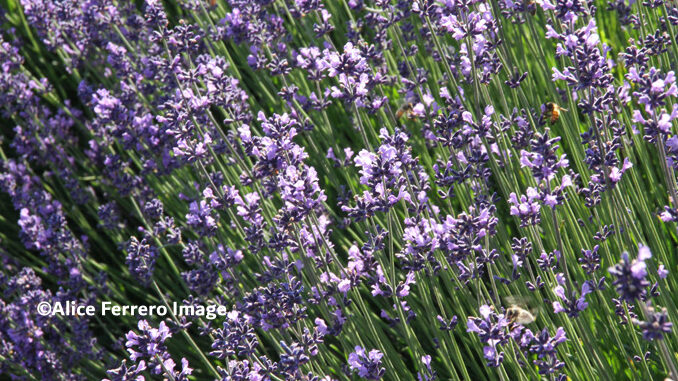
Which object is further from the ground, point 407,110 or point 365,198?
point 407,110

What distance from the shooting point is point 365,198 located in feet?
8.43

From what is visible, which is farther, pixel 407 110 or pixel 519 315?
pixel 407 110

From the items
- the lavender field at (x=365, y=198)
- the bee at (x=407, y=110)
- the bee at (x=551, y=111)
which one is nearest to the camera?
the lavender field at (x=365, y=198)

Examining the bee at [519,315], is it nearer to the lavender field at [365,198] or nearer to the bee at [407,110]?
the lavender field at [365,198]

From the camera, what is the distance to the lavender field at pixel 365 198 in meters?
2.44

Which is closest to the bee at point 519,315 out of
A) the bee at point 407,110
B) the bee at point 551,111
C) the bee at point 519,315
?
the bee at point 519,315

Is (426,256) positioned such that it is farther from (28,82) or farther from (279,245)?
(28,82)

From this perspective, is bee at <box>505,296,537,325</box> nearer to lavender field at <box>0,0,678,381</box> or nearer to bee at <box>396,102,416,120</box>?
lavender field at <box>0,0,678,381</box>

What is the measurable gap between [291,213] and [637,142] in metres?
1.82

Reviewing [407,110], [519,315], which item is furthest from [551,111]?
[519,315]

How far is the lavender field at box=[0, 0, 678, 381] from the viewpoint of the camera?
2.44 m

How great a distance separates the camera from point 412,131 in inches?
162

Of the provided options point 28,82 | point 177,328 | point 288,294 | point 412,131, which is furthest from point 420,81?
point 28,82

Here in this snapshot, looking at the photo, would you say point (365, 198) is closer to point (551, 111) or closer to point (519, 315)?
point (519, 315)
